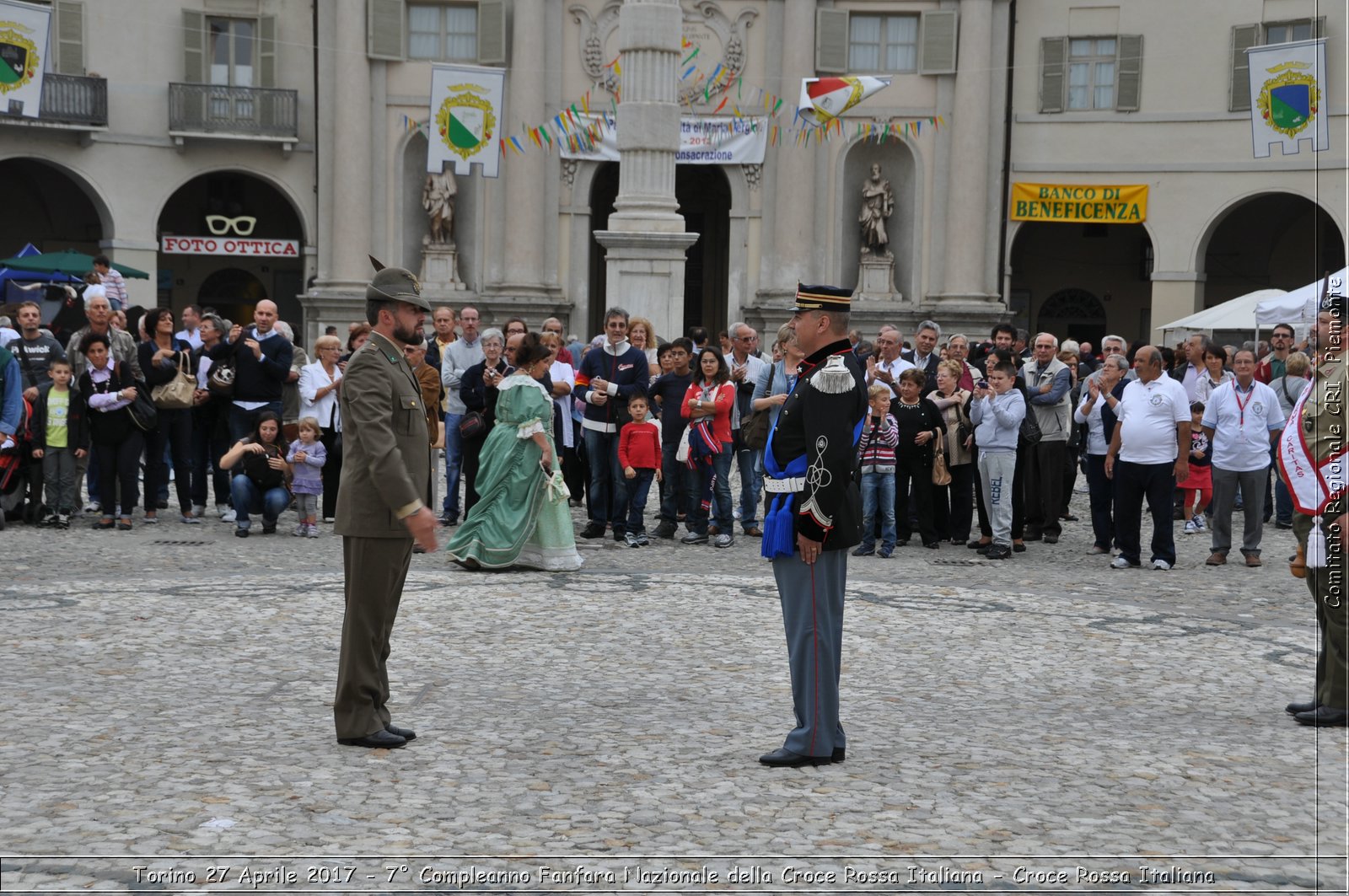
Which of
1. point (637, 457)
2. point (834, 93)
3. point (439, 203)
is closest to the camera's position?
point (637, 457)

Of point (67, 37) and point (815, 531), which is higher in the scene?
point (67, 37)

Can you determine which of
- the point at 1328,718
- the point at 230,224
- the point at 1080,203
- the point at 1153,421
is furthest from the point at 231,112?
the point at 1328,718

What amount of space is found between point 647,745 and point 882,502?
23.4 feet

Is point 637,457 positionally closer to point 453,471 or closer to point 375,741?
point 453,471

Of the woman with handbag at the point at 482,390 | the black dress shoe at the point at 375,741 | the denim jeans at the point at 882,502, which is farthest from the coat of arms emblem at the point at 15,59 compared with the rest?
the black dress shoe at the point at 375,741

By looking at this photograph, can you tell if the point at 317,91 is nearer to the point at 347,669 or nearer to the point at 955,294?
the point at 955,294

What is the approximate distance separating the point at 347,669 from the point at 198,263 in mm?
31039

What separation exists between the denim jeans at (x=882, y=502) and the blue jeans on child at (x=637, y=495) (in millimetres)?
1853

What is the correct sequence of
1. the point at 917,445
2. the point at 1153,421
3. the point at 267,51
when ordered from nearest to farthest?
1. the point at 1153,421
2. the point at 917,445
3. the point at 267,51

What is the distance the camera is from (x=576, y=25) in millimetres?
31703

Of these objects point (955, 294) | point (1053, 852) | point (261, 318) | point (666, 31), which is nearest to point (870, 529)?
point (261, 318)

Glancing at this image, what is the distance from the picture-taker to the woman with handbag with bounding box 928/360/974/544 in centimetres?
1377

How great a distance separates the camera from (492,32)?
31.4 m

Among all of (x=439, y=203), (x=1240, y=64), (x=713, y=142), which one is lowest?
(x=439, y=203)
